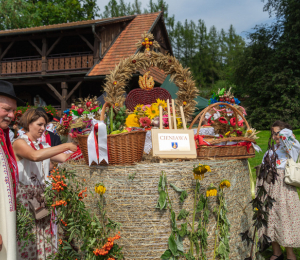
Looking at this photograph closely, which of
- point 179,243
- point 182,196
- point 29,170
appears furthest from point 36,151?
point 179,243

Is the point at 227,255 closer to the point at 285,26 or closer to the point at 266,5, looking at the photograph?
the point at 285,26

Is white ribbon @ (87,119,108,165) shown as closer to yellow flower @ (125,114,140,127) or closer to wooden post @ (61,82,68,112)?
yellow flower @ (125,114,140,127)

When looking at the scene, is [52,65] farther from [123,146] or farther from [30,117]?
[123,146]

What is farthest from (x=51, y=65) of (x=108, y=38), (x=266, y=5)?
(x=266, y=5)

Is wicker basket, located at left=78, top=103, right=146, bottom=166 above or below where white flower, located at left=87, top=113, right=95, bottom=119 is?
below

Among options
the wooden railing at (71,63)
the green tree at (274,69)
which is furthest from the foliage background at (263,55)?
the wooden railing at (71,63)

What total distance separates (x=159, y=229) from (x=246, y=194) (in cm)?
93

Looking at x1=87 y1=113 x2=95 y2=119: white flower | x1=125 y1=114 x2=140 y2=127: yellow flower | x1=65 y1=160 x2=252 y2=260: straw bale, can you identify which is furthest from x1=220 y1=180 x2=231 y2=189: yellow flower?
x1=87 y1=113 x2=95 y2=119: white flower

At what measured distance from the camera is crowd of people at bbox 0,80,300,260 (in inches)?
65.2

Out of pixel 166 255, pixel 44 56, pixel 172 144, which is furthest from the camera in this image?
pixel 44 56

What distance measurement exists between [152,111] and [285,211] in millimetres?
1850

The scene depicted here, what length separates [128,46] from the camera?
1232 cm

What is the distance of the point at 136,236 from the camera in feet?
6.56

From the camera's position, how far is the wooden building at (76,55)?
479 inches
